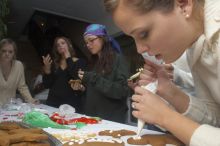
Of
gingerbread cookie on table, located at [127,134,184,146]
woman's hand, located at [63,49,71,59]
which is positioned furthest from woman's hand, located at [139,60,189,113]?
woman's hand, located at [63,49,71,59]

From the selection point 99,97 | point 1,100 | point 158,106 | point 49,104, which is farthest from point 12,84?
point 158,106

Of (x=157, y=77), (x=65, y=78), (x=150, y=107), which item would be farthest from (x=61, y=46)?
(x=150, y=107)

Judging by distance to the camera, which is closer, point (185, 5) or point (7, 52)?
point (185, 5)

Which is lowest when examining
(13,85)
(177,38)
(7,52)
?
(13,85)

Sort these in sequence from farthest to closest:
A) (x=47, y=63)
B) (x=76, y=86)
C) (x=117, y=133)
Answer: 1. (x=47, y=63)
2. (x=76, y=86)
3. (x=117, y=133)

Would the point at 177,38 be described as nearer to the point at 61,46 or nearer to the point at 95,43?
the point at 95,43

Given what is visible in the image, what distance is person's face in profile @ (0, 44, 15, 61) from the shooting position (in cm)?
317

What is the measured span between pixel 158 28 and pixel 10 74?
8.29ft

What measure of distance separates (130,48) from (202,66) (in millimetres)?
4334

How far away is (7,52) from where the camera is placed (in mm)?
3170

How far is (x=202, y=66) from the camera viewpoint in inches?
41.8

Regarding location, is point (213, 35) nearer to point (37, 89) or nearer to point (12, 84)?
point (12, 84)

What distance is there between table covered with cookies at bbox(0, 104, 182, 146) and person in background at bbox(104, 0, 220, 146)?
187 millimetres

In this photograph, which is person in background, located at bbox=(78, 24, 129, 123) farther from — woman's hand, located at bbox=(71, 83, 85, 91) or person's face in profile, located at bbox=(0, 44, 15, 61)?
person's face in profile, located at bbox=(0, 44, 15, 61)
